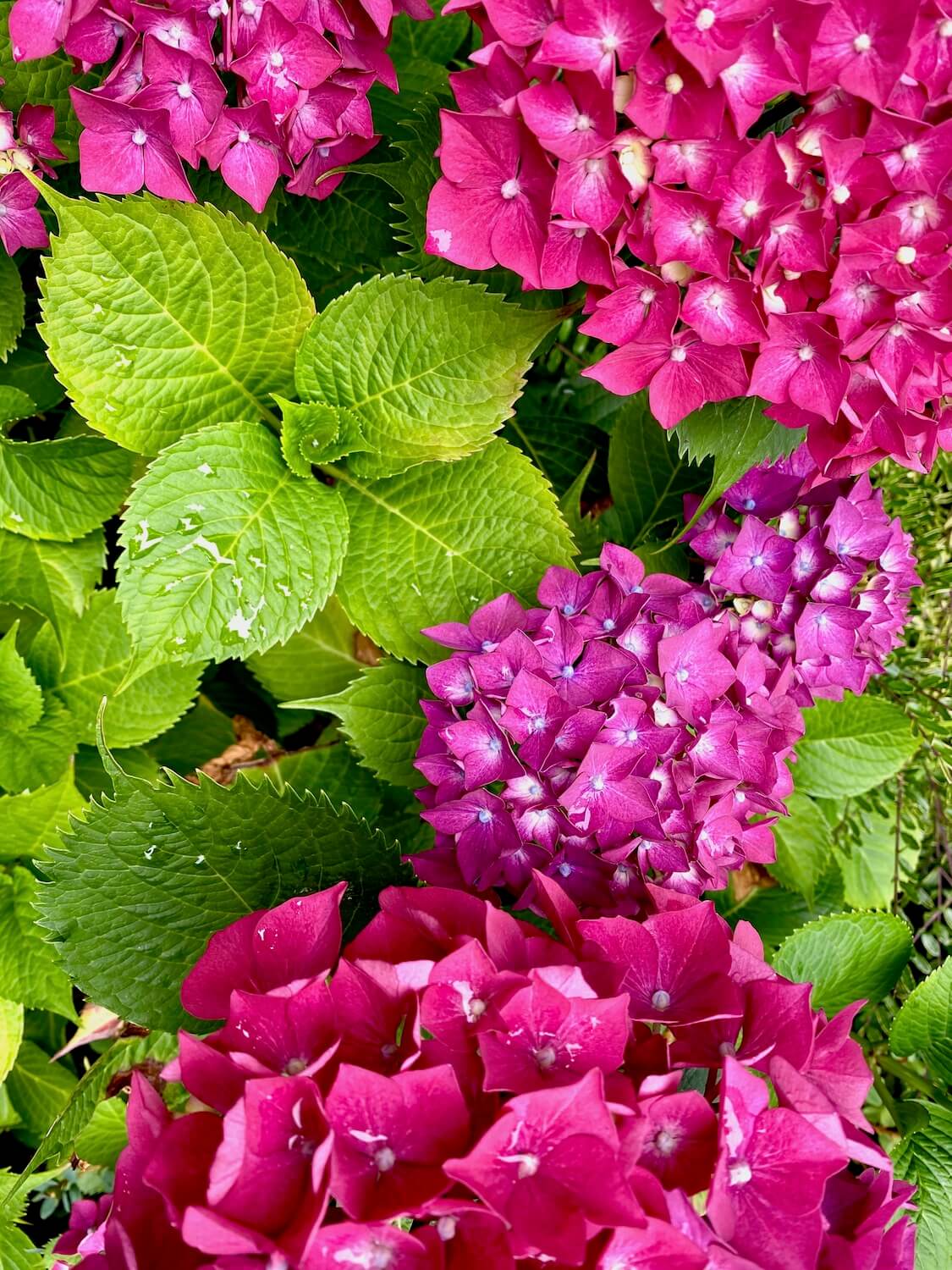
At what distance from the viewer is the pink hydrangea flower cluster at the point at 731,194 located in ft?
1.99

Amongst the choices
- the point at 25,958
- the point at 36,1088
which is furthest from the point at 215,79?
the point at 36,1088

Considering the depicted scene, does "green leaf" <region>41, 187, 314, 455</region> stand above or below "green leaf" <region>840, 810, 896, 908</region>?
above

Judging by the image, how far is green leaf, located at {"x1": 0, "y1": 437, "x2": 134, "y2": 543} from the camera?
961 mm

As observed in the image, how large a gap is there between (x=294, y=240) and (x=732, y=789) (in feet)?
2.14

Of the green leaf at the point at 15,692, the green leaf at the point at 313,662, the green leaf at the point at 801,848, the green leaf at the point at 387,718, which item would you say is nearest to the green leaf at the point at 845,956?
the green leaf at the point at 801,848

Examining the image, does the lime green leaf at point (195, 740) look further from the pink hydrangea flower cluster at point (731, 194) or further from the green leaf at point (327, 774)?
the pink hydrangea flower cluster at point (731, 194)

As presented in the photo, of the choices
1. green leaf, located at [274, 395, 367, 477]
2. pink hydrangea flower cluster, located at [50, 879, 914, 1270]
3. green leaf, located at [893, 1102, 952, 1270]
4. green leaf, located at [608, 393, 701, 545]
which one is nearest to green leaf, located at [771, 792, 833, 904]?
green leaf, located at [893, 1102, 952, 1270]

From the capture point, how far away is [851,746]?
104 centimetres

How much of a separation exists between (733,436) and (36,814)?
0.68m

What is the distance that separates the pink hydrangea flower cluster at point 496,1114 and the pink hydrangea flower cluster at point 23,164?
60 cm

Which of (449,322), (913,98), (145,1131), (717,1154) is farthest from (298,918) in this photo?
(913,98)

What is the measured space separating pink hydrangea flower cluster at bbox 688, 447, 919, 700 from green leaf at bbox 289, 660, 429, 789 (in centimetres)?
27

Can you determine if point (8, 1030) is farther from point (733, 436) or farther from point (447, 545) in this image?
point (733, 436)

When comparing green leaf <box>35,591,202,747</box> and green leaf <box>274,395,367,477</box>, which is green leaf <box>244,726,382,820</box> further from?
green leaf <box>274,395,367,477</box>
